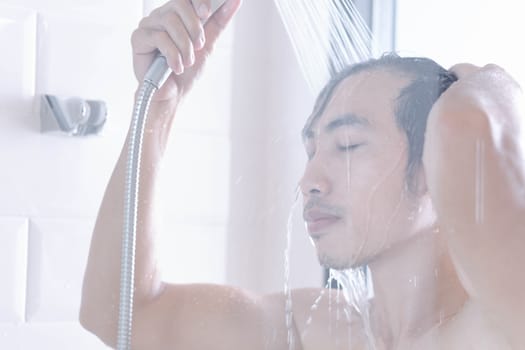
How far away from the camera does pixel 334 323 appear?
103 cm

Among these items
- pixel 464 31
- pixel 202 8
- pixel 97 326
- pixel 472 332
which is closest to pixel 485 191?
pixel 472 332

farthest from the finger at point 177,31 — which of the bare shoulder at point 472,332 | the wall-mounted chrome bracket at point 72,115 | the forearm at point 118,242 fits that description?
the bare shoulder at point 472,332

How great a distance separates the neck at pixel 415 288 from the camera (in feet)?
2.81

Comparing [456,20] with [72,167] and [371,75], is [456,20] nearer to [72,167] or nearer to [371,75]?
[371,75]

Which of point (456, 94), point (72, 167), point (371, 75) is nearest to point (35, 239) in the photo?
point (72, 167)

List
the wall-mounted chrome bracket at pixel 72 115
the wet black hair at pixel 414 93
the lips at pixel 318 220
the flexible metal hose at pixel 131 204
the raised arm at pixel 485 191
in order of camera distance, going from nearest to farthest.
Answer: the raised arm at pixel 485 191 → the wet black hair at pixel 414 93 → the lips at pixel 318 220 → the flexible metal hose at pixel 131 204 → the wall-mounted chrome bracket at pixel 72 115

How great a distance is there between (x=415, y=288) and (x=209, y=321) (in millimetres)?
322

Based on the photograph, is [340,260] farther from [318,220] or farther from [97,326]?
[97,326]

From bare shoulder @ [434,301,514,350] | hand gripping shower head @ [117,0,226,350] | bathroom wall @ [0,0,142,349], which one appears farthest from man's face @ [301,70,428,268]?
bathroom wall @ [0,0,142,349]

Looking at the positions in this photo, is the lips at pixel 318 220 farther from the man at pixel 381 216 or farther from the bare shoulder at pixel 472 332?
the bare shoulder at pixel 472 332

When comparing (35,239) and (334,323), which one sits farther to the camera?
(35,239)

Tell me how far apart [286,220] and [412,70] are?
29 centimetres

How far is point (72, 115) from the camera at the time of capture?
3.95 feet

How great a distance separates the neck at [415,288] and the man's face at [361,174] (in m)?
0.02
